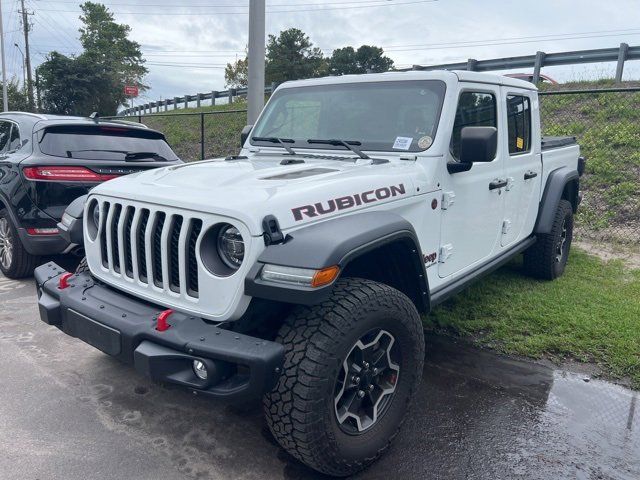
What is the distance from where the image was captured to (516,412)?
3.21 metres

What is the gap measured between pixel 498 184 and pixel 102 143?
4.01 metres

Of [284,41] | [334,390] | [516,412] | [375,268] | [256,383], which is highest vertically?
[284,41]

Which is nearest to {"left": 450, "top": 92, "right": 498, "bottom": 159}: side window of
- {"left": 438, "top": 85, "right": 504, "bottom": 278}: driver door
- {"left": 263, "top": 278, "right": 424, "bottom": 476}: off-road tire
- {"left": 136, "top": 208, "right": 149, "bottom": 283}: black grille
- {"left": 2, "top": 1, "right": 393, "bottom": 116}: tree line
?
{"left": 438, "top": 85, "right": 504, "bottom": 278}: driver door

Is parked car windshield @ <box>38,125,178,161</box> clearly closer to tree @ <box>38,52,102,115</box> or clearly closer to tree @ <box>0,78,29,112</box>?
tree @ <box>38,52,102,115</box>

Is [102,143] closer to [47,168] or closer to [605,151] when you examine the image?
[47,168]

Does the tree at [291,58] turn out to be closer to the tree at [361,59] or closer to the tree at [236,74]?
the tree at [361,59]

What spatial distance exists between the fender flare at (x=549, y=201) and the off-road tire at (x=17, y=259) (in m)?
5.08

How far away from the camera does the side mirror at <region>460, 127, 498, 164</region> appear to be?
3.12 m

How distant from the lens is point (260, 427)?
2.97 metres

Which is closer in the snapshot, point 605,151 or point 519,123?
point 519,123

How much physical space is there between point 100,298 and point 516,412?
2.52 metres

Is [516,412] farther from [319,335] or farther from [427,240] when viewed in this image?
[319,335]

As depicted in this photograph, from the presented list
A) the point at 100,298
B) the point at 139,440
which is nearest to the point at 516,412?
the point at 139,440

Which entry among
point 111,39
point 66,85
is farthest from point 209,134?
point 111,39
